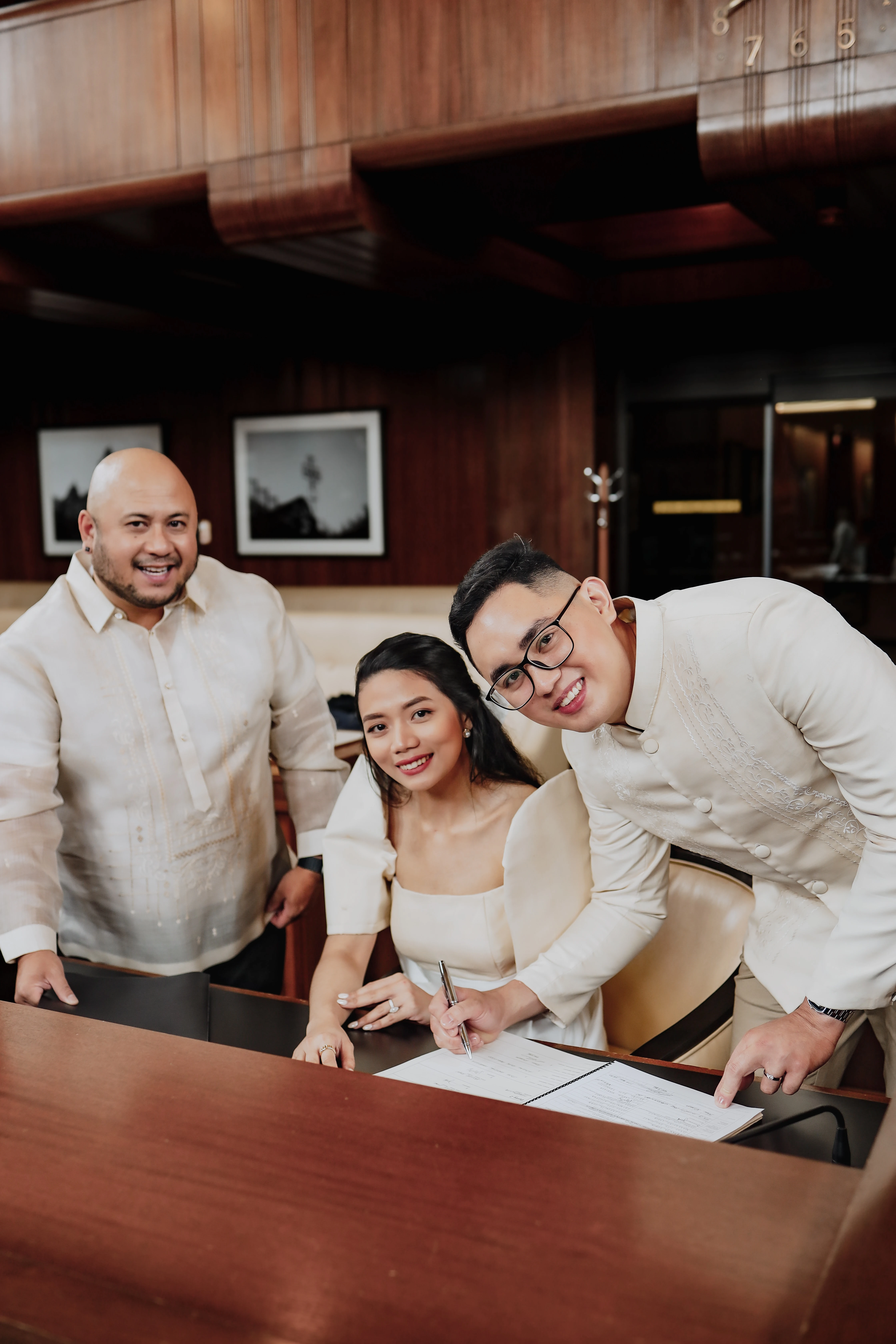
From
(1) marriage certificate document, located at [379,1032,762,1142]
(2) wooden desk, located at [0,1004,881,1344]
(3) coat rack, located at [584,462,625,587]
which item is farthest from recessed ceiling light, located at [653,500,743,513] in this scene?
(2) wooden desk, located at [0,1004,881,1344]

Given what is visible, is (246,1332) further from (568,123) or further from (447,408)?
(447,408)

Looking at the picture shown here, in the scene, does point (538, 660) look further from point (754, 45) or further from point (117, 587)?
point (754, 45)

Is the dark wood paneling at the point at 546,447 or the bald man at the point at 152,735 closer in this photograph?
the bald man at the point at 152,735

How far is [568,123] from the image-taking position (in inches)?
133

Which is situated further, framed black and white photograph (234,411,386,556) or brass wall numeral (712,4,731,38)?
framed black and white photograph (234,411,386,556)

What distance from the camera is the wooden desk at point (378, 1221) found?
22.6 inches

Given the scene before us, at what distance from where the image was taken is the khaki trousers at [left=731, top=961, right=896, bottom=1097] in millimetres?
1768

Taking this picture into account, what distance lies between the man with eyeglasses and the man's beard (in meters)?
0.86

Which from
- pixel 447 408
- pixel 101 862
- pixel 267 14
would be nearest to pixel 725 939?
pixel 101 862

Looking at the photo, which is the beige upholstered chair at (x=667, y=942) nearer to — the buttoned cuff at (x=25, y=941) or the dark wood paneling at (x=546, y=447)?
the buttoned cuff at (x=25, y=941)

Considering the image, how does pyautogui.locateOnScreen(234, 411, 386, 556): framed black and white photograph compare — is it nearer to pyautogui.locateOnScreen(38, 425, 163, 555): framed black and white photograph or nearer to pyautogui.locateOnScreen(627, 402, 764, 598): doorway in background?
pyautogui.locateOnScreen(38, 425, 163, 555): framed black and white photograph

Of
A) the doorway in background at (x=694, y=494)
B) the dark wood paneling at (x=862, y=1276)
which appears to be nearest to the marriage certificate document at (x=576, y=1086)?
the dark wood paneling at (x=862, y=1276)

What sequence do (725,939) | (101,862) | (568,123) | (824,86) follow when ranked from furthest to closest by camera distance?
(568,123) < (824,86) < (101,862) < (725,939)

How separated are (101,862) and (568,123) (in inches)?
104
